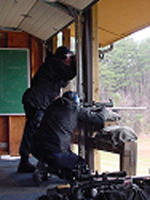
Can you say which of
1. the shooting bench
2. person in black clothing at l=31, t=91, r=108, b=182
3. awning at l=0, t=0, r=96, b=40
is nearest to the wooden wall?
awning at l=0, t=0, r=96, b=40

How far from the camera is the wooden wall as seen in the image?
680 centimetres

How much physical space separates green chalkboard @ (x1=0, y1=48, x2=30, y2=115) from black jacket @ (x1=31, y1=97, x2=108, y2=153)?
2.96 m

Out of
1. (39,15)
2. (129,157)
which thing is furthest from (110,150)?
(39,15)

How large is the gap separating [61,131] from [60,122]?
0.35 feet

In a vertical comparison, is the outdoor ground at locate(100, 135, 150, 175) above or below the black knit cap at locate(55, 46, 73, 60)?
below

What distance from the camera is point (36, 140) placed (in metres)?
3.97

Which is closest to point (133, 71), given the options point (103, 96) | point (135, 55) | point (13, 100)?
point (135, 55)

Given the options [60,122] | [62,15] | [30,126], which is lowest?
[30,126]

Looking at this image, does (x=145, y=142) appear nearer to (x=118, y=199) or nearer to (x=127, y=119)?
(x=127, y=119)

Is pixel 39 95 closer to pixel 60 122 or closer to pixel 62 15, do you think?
pixel 60 122

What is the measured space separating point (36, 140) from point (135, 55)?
12439 millimetres

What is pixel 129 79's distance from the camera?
15.2 meters

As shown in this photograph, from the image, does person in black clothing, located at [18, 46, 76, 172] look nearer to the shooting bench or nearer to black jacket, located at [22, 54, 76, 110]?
black jacket, located at [22, 54, 76, 110]

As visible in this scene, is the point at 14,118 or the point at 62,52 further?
the point at 14,118
